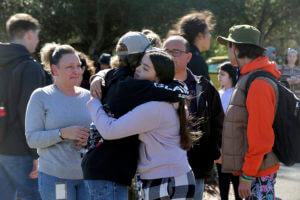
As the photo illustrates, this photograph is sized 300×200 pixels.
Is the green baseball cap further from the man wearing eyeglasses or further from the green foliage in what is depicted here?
the green foliage

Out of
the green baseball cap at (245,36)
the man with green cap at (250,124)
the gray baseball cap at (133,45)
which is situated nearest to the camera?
the gray baseball cap at (133,45)

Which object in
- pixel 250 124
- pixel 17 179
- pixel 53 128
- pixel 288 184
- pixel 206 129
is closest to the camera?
pixel 250 124

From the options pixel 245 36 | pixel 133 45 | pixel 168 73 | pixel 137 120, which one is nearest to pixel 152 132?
pixel 137 120

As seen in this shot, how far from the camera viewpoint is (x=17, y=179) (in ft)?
13.0

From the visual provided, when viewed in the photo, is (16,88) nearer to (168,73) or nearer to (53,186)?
(53,186)

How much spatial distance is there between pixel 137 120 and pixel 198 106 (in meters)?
1.10

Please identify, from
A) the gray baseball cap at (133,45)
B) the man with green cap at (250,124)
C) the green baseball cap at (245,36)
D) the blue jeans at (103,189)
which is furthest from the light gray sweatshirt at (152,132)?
the green baseball cap at (245,36)

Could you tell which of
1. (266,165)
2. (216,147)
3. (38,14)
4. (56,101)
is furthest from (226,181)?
(38,14)

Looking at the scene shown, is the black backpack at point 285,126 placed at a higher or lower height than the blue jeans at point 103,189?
higher

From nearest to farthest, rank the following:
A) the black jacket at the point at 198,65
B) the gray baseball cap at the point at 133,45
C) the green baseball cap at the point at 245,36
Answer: the gray baseball cap at the point at 133,45 → the green baseball cap at the point at 245,36 → the black jacket at the point at 198,65

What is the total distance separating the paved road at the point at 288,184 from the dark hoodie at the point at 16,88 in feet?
13.7

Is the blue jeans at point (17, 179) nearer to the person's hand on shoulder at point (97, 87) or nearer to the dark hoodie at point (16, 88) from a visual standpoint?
the dark hoodie at point (16, 88)

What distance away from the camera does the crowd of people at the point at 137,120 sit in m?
2.55

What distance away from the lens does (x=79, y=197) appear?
3.59 meters
